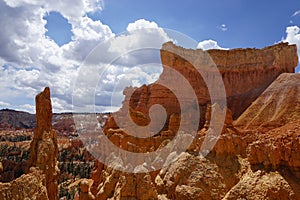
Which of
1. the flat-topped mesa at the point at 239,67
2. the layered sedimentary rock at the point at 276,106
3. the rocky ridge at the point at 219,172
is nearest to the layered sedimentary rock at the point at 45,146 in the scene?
the rocky ridge at the point at 219,172

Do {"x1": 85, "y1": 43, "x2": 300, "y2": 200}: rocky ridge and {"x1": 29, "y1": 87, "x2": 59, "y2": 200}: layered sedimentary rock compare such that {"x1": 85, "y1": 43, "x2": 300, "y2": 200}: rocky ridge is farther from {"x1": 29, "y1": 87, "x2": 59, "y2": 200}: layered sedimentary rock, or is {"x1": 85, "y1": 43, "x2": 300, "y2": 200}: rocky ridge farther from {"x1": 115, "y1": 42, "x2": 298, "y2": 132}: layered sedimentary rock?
{"x1": 115, "y1": 42, "x2": 298, "y2": 132}: layered sedimentary rock

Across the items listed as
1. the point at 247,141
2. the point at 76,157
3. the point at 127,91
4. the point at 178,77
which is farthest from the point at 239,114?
the point at 76,157

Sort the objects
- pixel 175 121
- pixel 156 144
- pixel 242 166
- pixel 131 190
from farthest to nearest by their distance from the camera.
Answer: pixel 175 121 → pixel 156 144 → pixel 242 166 → pixel 131 190

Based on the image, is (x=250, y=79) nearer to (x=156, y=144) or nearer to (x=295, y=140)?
(x=156, y=144)

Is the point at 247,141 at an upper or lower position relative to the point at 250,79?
lower

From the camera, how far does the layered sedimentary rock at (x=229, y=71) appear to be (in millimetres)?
47188

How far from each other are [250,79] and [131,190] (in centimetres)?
4517

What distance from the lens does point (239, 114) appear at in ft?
161

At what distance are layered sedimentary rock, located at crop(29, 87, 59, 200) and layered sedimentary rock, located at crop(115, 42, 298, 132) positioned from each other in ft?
89.8

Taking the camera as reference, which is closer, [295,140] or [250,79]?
[295,140]

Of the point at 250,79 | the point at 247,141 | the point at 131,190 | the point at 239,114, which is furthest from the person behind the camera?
the point at 250,79

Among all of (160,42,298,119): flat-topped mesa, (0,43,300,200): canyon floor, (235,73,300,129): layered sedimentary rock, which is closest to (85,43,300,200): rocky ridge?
(0,43,300,200): canyon floor

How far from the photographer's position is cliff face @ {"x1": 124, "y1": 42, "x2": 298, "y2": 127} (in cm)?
4728

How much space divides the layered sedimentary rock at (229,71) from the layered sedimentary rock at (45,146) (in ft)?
89.8
